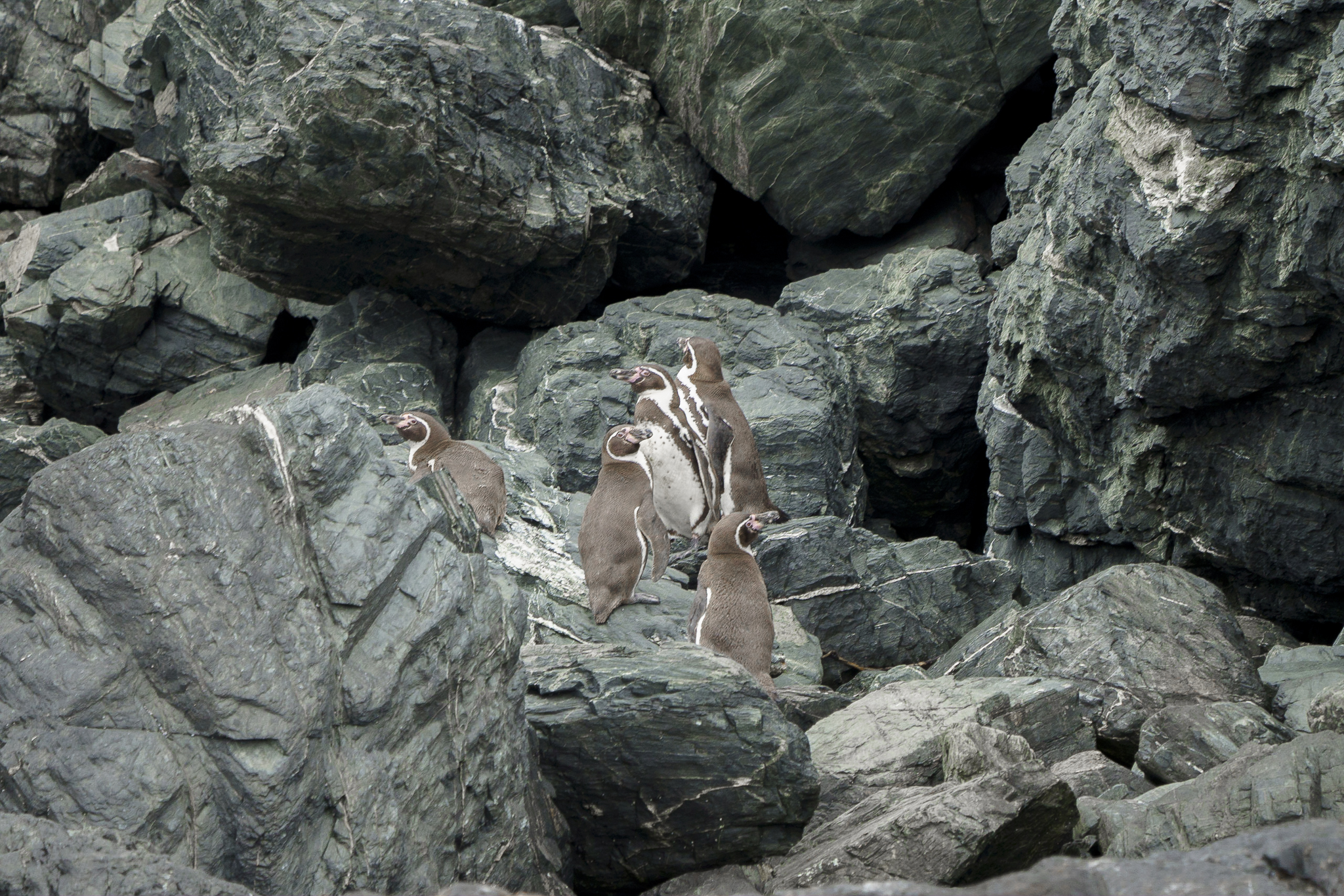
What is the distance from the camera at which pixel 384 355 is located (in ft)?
48.0

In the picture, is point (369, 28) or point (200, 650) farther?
point (369, 28)

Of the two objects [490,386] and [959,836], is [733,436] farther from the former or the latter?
[959,836]

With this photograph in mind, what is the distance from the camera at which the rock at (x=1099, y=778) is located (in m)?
6.39

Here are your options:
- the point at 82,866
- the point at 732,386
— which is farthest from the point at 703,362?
the point at 82,866

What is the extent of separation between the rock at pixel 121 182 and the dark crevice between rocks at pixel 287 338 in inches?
87.9

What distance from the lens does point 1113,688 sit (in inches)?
312

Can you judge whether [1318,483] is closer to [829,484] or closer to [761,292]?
[829,484]

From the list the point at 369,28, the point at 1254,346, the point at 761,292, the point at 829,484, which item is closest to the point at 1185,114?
the point at 1254,346

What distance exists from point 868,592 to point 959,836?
5.19m

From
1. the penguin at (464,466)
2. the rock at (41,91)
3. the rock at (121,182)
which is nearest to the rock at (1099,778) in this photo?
the penguin at (464,466)

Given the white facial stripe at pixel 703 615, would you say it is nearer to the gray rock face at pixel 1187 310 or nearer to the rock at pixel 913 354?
the gray rock face at pixel 1187 310

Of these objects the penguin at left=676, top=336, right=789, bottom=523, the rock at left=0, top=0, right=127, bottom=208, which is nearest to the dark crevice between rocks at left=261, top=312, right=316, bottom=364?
the rock at left=0, top=0, right=127, bottom=208

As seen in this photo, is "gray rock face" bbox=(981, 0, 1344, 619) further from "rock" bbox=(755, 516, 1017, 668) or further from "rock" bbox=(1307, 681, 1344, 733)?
"rock" bbox=(1307, 681, 1344, 733)

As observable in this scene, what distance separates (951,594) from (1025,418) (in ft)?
6.28
